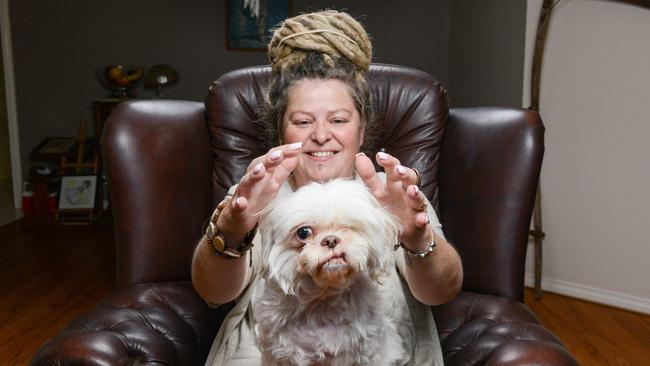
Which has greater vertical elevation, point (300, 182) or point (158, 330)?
point (300, 182)

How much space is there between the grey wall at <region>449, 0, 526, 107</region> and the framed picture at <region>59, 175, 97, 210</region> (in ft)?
10.2

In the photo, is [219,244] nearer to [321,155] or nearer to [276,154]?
[276,154]

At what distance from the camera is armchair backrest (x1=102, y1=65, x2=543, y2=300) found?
1.84 metres

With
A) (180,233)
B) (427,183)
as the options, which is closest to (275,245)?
(180,233)

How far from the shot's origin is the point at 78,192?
546 centimetres

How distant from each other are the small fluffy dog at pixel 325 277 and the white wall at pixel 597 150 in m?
2.53

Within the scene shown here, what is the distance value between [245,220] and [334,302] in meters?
0.21

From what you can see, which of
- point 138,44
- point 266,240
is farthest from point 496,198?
point 138,44

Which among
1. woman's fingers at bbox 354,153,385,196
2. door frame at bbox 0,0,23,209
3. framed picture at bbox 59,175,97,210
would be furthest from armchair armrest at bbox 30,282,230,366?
door frame at bbox 0,0,23,209

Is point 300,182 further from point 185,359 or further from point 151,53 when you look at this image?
point 151,53

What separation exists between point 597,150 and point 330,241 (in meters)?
2.78

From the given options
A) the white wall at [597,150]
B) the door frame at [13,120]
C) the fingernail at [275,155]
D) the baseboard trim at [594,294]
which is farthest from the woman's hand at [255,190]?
the door frame at [13,120]

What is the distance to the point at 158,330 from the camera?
1.64 meters

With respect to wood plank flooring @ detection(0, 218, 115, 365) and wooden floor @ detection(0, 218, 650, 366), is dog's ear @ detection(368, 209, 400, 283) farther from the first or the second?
wood plank flooring @ detection(0, 218, 115, 365)
